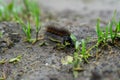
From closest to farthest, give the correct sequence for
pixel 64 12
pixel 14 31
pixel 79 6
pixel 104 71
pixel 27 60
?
1. pixel 104 71
2. pixel 27 60
3. pixel 14 31
4. pixel 64 12
5. pixel 79 6

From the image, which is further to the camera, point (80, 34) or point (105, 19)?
point (105, 19)

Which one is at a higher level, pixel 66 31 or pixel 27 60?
pixel 66 31

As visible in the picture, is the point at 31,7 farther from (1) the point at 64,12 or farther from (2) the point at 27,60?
(2) the point at 27,60

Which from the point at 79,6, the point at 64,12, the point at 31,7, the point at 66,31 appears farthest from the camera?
A: the point at 79,6

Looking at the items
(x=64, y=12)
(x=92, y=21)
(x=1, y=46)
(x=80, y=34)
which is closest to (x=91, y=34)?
(x=80, y=34)

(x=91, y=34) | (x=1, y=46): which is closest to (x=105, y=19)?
(x=91, y=34)

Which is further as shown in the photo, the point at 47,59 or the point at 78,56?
the point at 47,59

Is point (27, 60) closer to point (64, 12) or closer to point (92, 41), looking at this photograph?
point (92, 41)

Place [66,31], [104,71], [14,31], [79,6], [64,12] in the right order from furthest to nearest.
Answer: [79,6] < [64,12] < [14,31] < [66,31] < [104,71]

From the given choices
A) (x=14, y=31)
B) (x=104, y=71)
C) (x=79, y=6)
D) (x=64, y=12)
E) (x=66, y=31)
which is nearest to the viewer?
(x=104, y=71)
